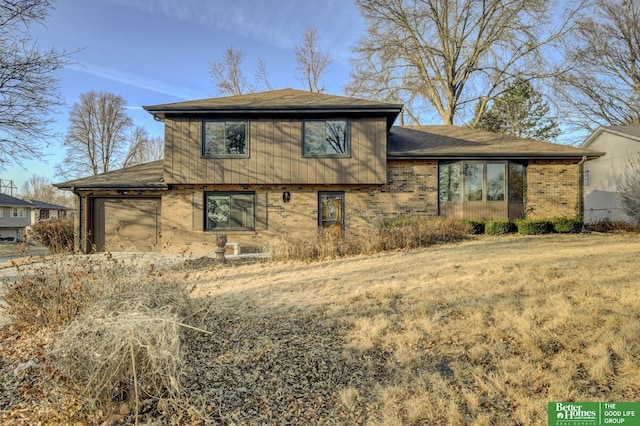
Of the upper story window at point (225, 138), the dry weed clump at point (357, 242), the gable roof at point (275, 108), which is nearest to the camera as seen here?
the dry weed clump at point (357, 242)

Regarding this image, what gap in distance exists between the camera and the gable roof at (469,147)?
1214 cm

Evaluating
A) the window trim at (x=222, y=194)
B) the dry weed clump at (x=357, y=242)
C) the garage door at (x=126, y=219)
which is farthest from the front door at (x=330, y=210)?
the garage door at (x=126, y=219)

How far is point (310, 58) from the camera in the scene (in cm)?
2700

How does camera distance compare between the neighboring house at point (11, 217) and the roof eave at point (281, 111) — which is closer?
the roof eave at point (281, 111)

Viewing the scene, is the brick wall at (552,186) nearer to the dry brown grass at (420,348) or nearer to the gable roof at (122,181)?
the dry brown grass at (420,348)

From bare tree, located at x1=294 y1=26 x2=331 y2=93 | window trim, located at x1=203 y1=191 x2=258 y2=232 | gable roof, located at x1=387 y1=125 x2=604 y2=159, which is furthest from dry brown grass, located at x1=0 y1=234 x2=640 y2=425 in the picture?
bare tree, located at x1=294 y1=26 x2=331 y2=93

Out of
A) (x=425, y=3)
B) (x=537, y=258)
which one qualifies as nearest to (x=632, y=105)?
(x=425, y=3)

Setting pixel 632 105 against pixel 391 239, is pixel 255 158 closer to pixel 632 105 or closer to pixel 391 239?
pixel 391 239

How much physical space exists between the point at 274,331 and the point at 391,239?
5.86 meters

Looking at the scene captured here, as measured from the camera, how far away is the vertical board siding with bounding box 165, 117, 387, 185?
11867 mm

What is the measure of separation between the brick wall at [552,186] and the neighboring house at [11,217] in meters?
39.6

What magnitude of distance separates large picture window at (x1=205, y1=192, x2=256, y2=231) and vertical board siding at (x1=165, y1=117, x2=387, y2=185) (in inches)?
26.6

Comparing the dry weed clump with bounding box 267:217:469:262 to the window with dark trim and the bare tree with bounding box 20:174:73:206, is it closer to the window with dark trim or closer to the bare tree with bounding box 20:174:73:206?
the window with dark trim

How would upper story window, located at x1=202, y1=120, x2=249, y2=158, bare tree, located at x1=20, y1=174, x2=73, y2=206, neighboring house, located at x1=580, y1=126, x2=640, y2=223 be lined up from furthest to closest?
bare tree, located at x1=20, y1=174, x2=73, y2=206
neighboring house, located at x1=580, y1=126, x2=640, y2=223
upper story window, located at x1=202, y1=120, x2=249, y2=158
